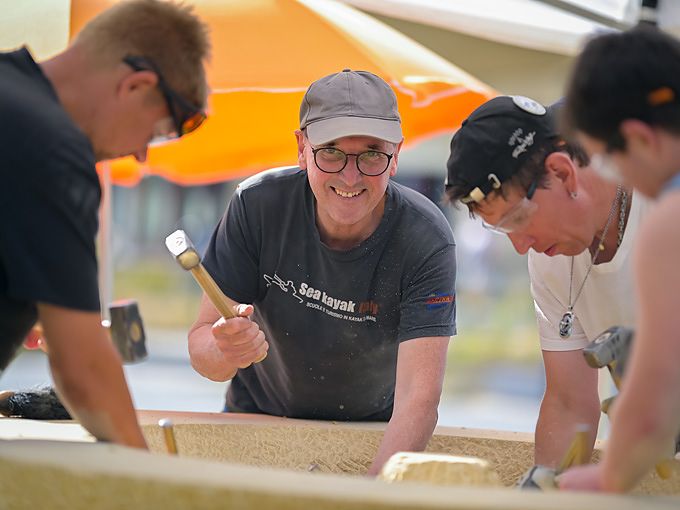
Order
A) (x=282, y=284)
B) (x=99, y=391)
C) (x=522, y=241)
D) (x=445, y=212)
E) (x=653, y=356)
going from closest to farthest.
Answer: (x=653, y=356), (x=99, y=391), (x=522, y=241), (x=282, y=284), (x=445, y=212)

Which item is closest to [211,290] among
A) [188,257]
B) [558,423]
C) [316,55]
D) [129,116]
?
[188,257]

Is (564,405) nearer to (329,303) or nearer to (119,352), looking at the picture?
(329,303)

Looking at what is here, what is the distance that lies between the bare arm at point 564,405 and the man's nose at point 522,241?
1.54ft

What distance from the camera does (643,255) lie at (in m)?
1.29

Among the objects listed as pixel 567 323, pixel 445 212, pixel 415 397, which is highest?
pixel 567 323

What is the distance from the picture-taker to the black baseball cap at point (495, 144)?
2012 millimetres

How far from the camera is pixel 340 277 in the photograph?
2660 mm

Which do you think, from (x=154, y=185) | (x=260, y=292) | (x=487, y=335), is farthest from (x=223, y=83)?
(x=154, y=185)

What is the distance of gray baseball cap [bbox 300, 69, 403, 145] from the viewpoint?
2.53 meters

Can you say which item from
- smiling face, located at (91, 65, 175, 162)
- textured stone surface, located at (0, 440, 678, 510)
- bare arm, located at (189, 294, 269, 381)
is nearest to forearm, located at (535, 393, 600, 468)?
bare arm, located at (189, 294, 269, 381)

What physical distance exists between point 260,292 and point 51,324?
50.3 inches

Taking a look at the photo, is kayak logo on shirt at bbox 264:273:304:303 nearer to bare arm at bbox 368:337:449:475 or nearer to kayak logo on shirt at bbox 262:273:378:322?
kayak logo on shirt at bbox 262:273:378:322

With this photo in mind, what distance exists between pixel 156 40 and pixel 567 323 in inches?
49.8

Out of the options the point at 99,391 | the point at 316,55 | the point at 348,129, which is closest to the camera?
the point at 99,391
